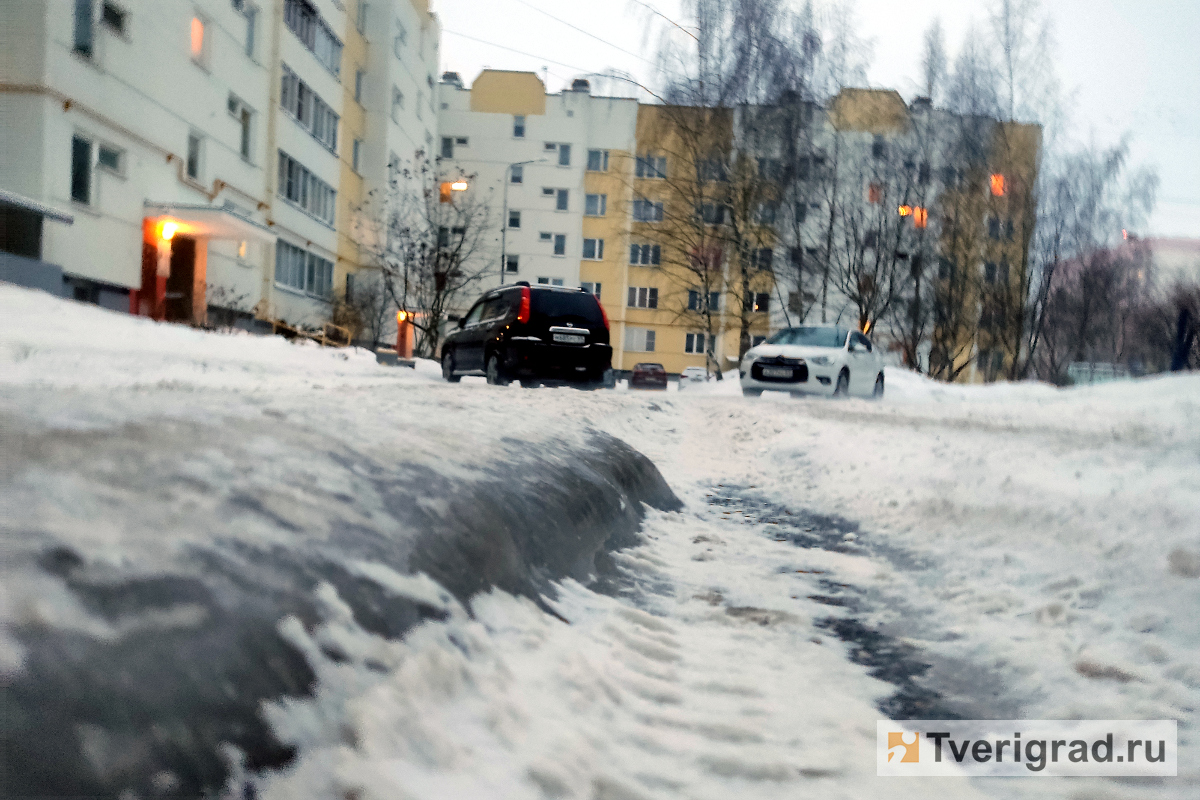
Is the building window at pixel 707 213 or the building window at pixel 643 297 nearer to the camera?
the building window at pixel 707 213

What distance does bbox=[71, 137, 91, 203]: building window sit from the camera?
48.3 feet

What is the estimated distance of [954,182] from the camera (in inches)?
1061

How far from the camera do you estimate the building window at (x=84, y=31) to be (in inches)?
571

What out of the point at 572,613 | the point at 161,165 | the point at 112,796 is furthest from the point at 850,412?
the point at 161,165

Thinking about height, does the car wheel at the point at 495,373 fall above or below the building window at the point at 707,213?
below

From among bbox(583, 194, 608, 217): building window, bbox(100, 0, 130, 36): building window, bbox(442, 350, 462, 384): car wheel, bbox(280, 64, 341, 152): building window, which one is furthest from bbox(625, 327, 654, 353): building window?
bbox(100, 0, 130, 36): building window

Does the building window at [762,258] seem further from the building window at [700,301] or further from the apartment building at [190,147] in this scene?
the apartment building at [190,147]

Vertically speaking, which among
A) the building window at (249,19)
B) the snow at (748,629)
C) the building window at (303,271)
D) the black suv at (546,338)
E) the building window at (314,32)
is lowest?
the snow at (748,629)

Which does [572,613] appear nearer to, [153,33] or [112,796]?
[112,796]

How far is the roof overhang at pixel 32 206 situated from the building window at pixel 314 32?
13.8m

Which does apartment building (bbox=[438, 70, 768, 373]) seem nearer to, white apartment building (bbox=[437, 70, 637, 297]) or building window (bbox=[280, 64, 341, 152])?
white apartment building (bbox=[437, 70, 637, 297])

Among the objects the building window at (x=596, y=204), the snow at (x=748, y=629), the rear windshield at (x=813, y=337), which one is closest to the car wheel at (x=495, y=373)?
the rear windshield at (x=813, y=337)

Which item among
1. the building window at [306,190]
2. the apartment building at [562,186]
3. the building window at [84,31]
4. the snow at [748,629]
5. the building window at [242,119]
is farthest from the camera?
the apartment building at [562,186]

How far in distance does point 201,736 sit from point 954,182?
29614mm
